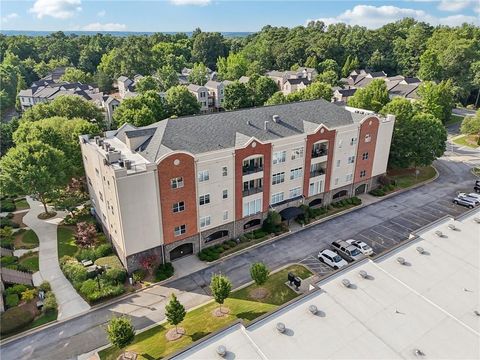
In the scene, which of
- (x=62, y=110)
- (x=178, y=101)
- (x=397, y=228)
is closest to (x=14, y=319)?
(x=397, y=228)

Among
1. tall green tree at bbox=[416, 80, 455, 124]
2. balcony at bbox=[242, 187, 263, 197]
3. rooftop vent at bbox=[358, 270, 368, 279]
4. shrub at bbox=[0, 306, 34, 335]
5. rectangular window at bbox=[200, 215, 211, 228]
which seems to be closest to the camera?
rooftop vent at bbox=[358, 270, 368, 279]

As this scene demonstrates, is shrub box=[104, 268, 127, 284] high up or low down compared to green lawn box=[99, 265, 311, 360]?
up

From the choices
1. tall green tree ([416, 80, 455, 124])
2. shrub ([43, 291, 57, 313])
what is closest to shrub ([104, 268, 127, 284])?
shrub ([43, 291, 57, 313])

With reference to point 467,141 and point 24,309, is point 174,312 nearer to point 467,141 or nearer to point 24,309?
point 24,309

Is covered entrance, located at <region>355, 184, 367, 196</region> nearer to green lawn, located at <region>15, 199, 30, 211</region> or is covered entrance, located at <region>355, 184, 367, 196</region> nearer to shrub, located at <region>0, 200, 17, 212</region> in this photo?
green lawn, located at <region>15, 199, 30, 211</region>

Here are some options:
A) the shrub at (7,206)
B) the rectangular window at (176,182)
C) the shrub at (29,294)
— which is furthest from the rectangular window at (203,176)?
the shrub at (7,206)

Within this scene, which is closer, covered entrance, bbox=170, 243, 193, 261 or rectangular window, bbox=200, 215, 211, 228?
covered entrance, bbox=170, 243, 193, 261

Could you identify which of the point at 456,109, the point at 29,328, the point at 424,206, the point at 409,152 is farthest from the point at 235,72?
the point at 29,328

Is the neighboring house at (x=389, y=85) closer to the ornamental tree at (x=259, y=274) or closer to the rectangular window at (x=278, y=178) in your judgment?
the rectangular window at (x=278, y=178)
